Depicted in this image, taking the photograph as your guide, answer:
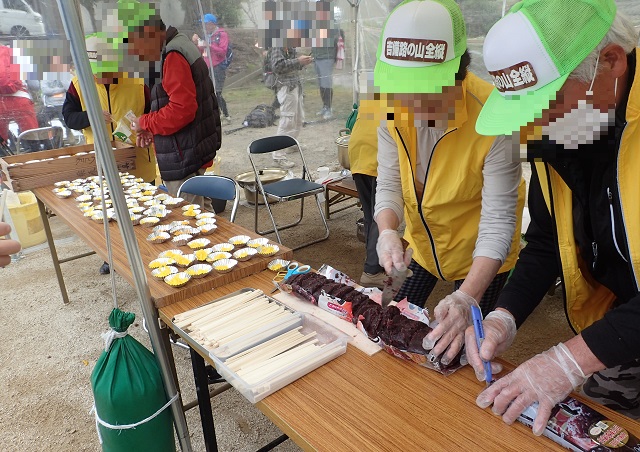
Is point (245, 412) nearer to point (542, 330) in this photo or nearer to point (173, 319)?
point (173, 319)

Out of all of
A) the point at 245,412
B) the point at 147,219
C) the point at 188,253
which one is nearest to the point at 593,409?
the point at 188,253

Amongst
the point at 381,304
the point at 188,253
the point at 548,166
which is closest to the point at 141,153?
the point at 188,253

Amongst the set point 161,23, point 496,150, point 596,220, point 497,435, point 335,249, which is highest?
point 161,23

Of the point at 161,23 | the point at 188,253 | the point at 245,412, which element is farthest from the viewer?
the point at 161,23

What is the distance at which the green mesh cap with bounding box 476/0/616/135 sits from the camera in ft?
3.08

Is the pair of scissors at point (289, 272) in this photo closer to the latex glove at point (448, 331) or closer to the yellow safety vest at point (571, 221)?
the latex glove at point (448, 331)

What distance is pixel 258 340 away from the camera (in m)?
1.37

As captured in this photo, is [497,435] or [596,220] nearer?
[497,435]

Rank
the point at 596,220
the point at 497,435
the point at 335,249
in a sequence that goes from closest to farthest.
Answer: the point at 497,435, the point at 596,220, the point at 335,249

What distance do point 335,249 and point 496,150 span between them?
2.97m

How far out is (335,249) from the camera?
4426mm

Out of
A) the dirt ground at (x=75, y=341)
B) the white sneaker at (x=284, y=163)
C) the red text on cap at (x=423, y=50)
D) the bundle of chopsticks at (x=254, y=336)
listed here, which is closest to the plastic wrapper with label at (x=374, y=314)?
the bundle of chopsticks at (x=254, y=336)

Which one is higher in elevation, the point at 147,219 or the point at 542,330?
the point at 147,219

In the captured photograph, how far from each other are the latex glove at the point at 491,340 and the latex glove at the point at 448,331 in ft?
0.10
